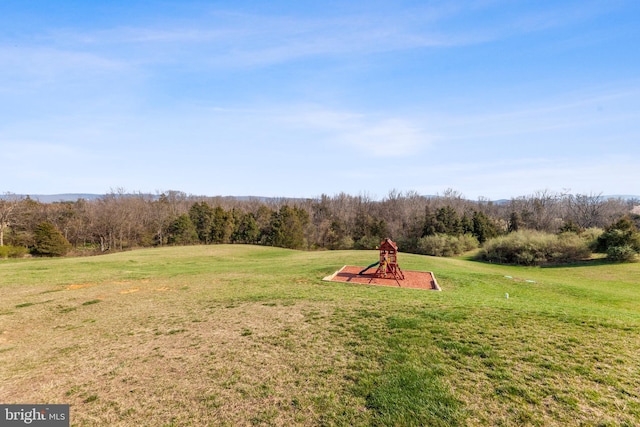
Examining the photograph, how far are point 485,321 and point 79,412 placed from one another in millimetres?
9152

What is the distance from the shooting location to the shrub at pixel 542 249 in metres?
28.6

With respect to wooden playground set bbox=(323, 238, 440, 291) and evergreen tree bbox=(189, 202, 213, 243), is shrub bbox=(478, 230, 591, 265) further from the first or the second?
evergreen tree bbox=(189, 202, 213, 243)

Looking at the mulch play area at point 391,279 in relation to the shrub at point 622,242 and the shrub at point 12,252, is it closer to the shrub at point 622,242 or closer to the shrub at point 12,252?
the shrub at point 622,242

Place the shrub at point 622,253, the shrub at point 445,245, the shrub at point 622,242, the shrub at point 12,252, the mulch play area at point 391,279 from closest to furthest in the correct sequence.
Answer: the mulch play area at point 391,279, the shrub at point 622,253, the shrub at point 622,242, the shrub at point 12,252, the shrub at point 445,245

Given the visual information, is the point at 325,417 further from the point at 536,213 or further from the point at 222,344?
the point at 536,213

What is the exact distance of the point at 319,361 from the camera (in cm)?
609

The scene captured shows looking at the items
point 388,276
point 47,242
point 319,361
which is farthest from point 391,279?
point 47,242

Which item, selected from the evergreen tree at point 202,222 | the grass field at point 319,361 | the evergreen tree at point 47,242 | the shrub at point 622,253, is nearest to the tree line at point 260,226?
the evergreen tree at point 202,222

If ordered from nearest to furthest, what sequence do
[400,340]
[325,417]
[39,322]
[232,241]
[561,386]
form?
[325,417]
[561,386]
[400,340]
[39,322]
[232,241]

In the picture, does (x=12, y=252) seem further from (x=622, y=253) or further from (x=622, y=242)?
(x=622, y=242)

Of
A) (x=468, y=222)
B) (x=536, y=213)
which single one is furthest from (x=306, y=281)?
(x=536, y=213)

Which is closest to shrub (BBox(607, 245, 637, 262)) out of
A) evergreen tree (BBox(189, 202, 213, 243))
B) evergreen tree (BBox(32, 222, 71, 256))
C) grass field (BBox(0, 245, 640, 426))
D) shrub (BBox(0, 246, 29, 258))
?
grass field (BBox(0, 245, 640, 426))

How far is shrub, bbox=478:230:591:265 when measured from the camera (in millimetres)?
28625

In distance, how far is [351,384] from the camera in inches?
205
